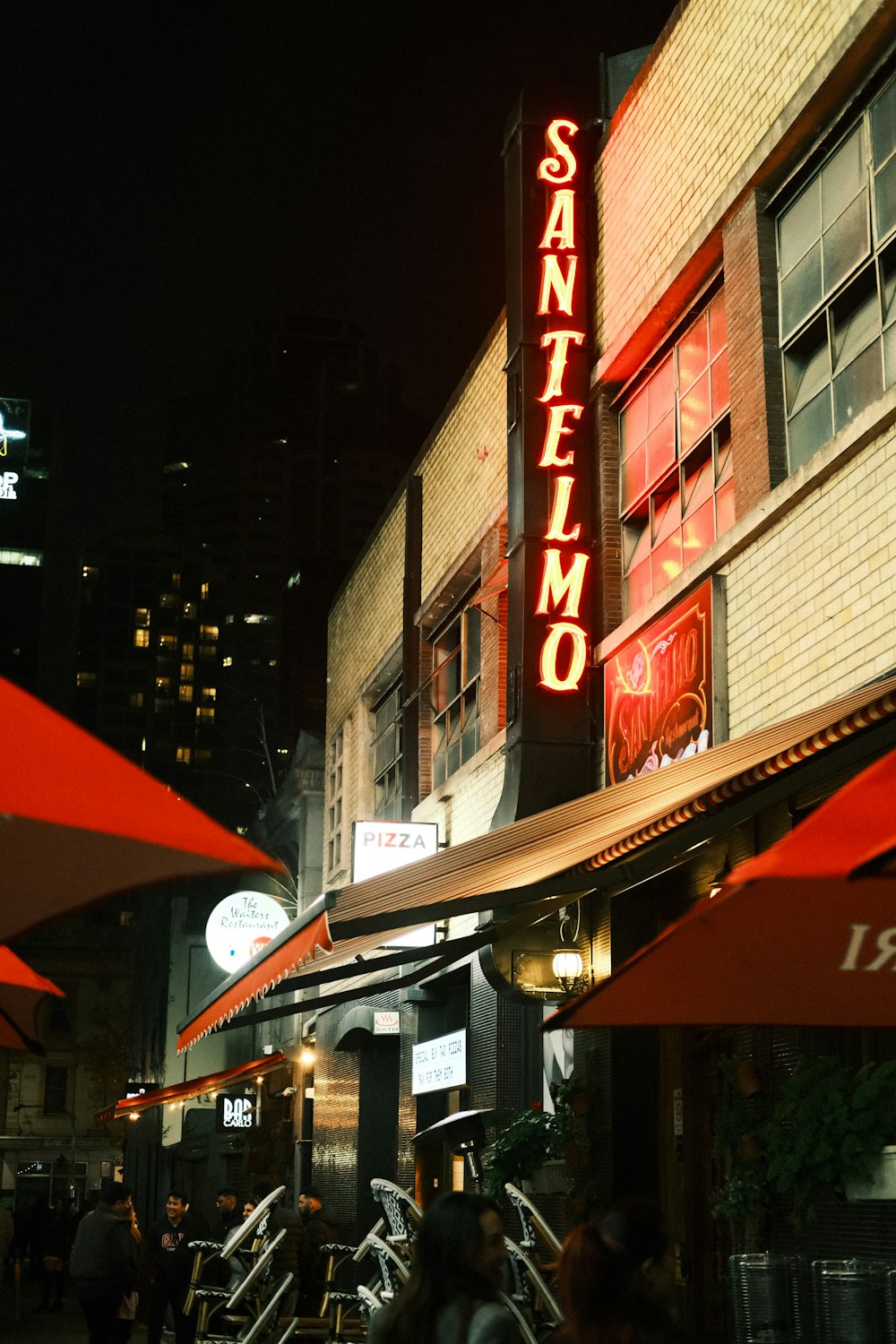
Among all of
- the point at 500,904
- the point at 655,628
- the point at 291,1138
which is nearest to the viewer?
the point at 500,904

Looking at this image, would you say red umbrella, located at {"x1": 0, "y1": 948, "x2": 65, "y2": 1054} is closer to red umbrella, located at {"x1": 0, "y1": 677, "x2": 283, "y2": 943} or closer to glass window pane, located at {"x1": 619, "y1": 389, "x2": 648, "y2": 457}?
red umbrella, located at {"x1": 0, "y1": 677, "x2": 283, "y2": 943}

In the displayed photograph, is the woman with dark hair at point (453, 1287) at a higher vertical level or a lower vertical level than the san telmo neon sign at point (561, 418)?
lower

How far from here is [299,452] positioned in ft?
601

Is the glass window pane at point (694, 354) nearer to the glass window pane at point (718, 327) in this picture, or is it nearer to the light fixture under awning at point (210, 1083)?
the glass window pane at point (718, 327)

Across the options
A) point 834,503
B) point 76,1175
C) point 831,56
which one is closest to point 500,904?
point 834,503

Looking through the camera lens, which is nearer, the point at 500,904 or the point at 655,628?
the point at 500,904

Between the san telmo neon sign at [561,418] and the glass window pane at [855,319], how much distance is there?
3655 mm

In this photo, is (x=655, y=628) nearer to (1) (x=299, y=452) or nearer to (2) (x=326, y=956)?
(2) (x=326, y=956)

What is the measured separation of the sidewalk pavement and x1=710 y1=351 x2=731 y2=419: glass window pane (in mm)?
12401

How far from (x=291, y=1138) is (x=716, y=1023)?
23.8 metres

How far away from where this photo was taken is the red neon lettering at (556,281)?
1338cm

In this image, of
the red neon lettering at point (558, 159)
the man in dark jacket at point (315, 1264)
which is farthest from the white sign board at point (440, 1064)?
the red neon lettering at point (558, 159)

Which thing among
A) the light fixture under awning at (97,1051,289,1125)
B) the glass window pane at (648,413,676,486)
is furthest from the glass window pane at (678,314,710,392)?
the light fixture under awning at (97,1051,289,1125)

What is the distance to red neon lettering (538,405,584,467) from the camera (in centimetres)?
1298
